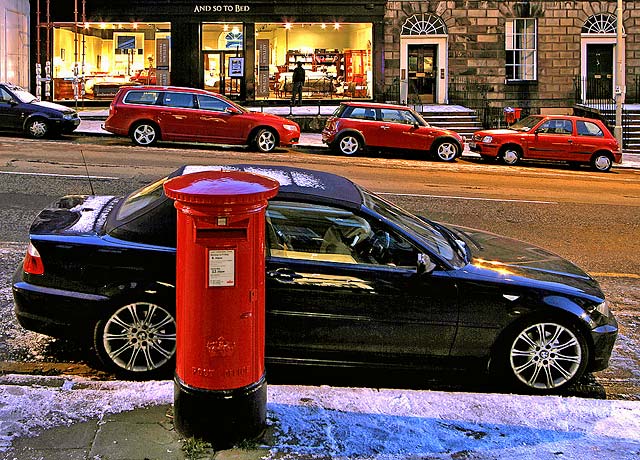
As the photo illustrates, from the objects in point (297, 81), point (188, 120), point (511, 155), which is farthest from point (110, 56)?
→ point (511, 155)

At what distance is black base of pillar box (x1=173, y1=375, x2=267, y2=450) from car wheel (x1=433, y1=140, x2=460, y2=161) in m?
17.7

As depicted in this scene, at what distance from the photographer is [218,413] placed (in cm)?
401

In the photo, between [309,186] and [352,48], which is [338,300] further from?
[352,48]

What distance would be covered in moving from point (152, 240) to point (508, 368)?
2.63 meters

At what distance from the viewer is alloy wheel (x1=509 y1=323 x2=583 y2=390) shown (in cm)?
544

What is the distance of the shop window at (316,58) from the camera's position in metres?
28.7

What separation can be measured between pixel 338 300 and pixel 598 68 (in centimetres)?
2783

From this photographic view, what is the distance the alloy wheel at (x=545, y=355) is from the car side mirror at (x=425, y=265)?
779 millimetres

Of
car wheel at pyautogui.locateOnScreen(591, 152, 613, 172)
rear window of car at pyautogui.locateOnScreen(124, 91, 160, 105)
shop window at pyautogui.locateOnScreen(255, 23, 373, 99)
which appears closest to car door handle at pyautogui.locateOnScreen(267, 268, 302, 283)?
rear window of car at pyautogui.locateOnScreen(124, 91, 160, 105)

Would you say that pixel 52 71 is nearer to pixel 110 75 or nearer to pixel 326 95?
pixel 110 75

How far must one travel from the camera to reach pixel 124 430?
13.6 feet

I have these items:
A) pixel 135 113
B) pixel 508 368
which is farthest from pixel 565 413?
pixel 135 113

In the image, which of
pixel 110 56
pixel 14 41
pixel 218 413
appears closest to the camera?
pixel 218 413

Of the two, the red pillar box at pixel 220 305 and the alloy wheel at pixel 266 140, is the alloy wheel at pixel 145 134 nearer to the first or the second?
the alloy wheel at pixel 266 140
